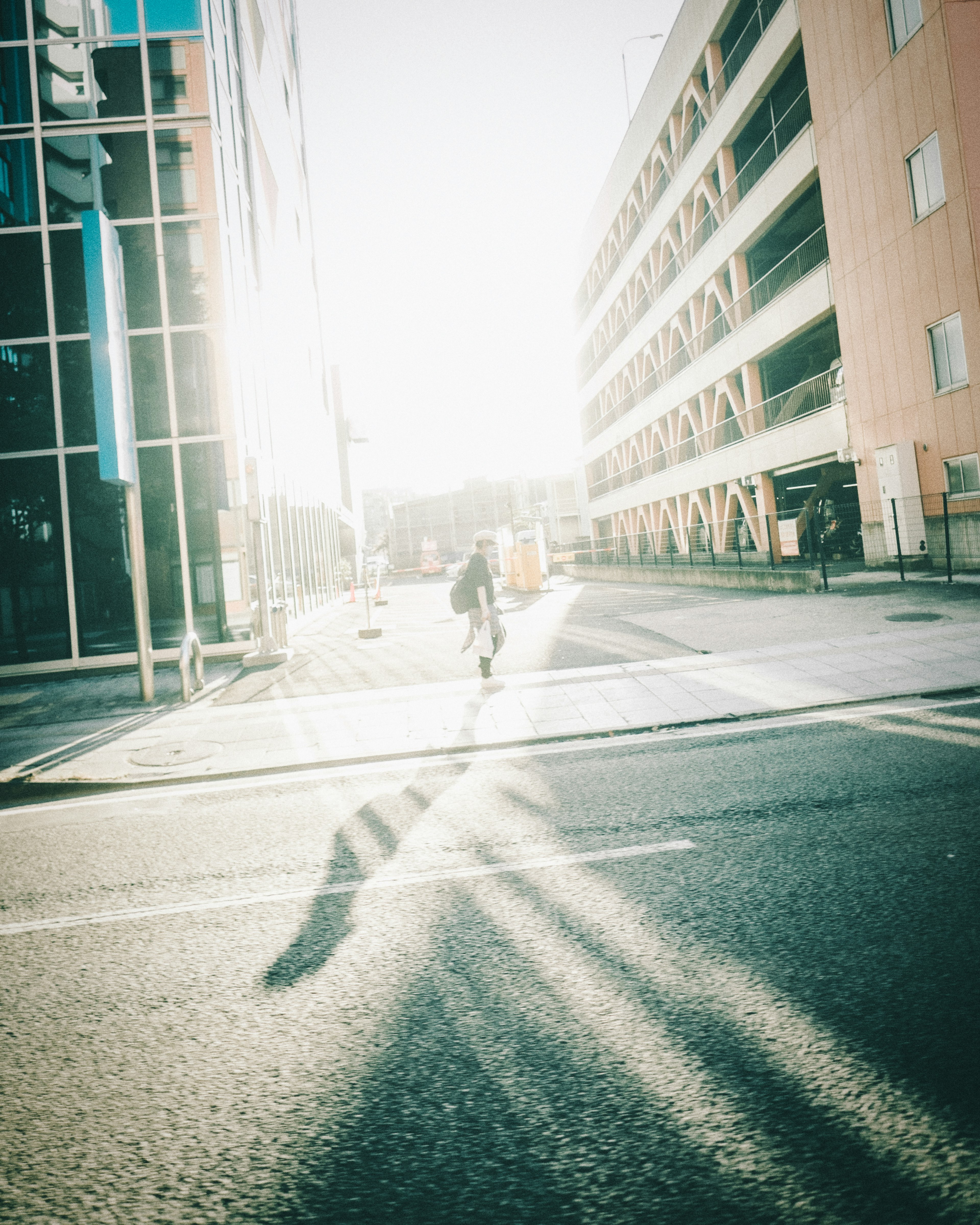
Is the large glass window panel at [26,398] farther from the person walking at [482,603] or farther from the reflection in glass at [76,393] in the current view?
the person walking at [482,603]

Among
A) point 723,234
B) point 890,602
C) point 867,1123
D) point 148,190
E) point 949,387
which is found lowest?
point 867,1123

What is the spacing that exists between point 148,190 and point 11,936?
16001 millimetres

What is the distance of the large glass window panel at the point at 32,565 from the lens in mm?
15711

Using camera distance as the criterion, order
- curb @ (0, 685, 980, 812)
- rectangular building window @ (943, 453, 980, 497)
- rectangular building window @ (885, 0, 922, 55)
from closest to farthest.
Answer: curb @ (0, 685, 980, 812) → rectangular building window @ (943, 453, 980, 497) → rectangular building window @ (885, 0, 922, 55)

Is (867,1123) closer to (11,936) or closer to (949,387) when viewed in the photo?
(11,936)

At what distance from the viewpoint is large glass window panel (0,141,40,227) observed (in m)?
15.9

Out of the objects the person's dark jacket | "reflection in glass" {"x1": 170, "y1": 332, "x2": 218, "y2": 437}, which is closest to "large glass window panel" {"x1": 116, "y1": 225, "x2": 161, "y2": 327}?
"reflection in glass" {"x1": 170, "y1": 332, "x2": 218, "y2": 437}

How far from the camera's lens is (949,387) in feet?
56.0

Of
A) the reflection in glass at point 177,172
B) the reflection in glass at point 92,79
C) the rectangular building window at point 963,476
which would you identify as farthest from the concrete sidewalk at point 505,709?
the reflection in glass at point 92,79

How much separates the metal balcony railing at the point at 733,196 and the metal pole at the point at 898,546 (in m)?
11.9

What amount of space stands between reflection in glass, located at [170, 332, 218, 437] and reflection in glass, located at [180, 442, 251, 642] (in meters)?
0.42

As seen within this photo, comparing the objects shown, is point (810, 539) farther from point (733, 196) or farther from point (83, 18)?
point (83, 18)

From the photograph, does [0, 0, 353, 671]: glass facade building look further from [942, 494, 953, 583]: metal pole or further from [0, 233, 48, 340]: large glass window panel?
[942, 494, 953, 583]: metal pole

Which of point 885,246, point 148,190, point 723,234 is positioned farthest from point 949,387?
point 148,190
